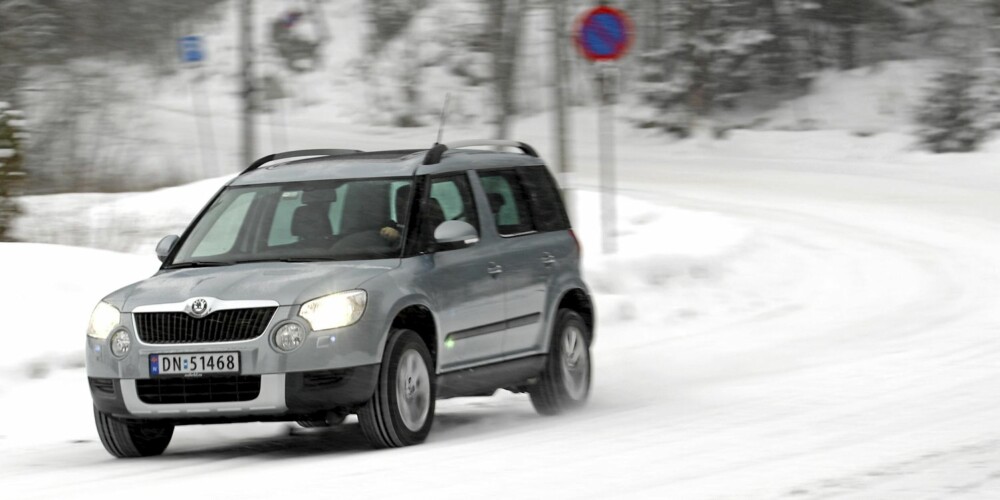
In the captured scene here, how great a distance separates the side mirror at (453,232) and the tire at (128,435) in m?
1.64

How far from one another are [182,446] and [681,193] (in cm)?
1710

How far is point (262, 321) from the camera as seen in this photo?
7871mm

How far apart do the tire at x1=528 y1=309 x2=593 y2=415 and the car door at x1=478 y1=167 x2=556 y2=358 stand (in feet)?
0.69

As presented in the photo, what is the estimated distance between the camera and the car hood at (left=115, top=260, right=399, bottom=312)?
26.0ft

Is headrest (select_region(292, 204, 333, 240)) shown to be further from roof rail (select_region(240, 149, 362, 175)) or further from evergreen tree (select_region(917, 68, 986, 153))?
evergreen tree (select_region(917, 68, 986, 153))

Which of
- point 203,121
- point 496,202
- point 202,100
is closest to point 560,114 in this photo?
point 496,202

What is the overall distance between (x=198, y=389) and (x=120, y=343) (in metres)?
0.48

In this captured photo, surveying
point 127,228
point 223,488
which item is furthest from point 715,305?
point 223,488

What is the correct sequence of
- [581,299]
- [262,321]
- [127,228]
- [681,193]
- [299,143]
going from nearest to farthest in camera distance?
[262,321], [581,299], [127,228], [681,193], [299,143]

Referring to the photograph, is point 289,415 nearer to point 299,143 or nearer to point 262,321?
point 262,321

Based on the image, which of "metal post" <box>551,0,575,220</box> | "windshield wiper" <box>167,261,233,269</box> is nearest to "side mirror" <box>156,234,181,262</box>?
"windshield wiper" <box>167,261,233,269</box>

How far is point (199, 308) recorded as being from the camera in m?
7.91

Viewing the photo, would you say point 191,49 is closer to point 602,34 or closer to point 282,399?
point 602,34

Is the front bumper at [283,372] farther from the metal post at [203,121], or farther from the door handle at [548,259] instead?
the metal post at [203,121]
